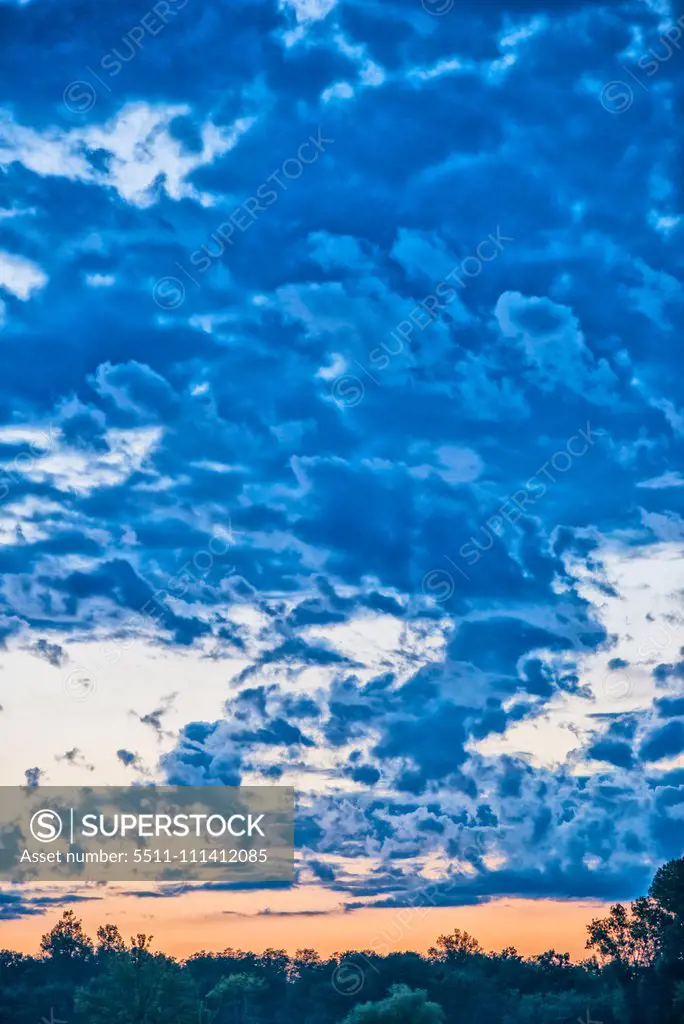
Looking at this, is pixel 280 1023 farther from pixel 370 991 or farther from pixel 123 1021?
pixel 123 1021

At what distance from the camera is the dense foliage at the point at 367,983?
9956 centimetres

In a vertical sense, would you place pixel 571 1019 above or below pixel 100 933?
below

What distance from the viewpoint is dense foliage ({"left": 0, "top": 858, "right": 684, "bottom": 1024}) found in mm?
99562

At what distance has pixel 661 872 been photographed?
105188mm

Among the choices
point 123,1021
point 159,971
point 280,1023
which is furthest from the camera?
point 280,1023

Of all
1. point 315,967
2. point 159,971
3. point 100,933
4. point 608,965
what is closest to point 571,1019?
point 608,965

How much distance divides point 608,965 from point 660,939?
6.65 metres

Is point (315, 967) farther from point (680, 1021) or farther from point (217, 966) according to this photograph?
point (680, 1021)

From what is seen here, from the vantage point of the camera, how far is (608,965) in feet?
365

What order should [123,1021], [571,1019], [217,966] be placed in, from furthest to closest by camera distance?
1. [217,966]
2. [571,1019]
3. [123,1021]

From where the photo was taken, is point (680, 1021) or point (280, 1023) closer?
point (680, 1021)

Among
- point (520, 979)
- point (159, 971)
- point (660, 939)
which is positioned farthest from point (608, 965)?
point (520, 979)

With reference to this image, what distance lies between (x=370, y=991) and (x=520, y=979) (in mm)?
23520

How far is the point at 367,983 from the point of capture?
146 m
